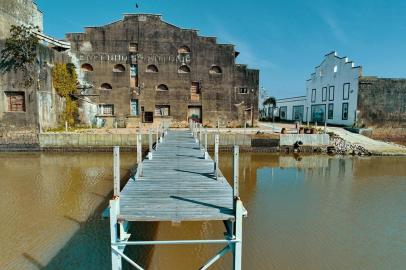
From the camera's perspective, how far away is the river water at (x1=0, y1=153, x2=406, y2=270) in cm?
657

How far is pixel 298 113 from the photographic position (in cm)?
4069

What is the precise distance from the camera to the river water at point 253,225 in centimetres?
657

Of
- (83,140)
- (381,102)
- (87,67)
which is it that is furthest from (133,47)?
(381,102)

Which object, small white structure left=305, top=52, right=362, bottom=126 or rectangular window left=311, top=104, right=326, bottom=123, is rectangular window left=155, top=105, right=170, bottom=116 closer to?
small white structure left=305, top=52, right=362, bottom=126

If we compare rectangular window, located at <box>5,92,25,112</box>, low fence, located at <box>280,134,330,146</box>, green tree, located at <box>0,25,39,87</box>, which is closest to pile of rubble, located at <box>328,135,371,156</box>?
low fence, located at <box>280,134,330,146</box>

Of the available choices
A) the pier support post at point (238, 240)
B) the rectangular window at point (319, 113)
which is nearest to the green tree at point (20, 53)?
the pier support post at point (238, 240)

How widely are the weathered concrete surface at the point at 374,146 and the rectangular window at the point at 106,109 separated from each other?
21.5m

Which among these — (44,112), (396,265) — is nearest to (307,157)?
(396,265)

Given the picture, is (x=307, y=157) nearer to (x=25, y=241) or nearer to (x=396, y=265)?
(x=396, y=265)

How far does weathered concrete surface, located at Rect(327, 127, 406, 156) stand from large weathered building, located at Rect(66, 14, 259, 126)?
29.9 ft

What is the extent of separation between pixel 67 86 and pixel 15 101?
15.3ft

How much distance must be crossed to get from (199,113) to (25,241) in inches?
919

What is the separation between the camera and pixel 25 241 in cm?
730

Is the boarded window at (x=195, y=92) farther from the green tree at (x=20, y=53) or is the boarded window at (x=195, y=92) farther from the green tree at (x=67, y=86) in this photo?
the green tree at (x=20, y=53)
